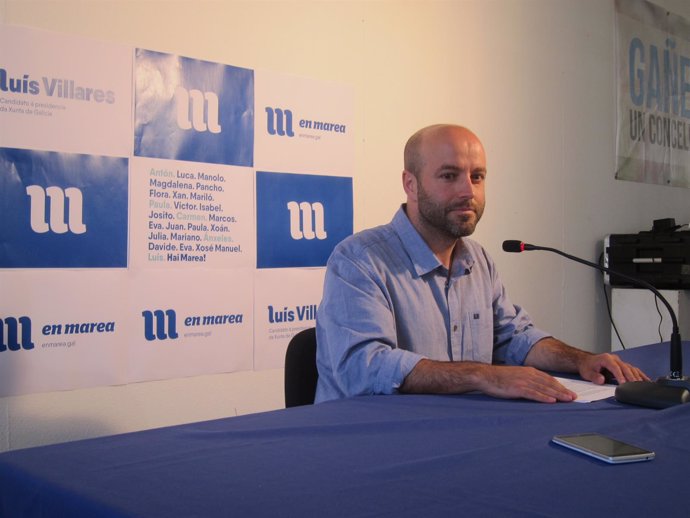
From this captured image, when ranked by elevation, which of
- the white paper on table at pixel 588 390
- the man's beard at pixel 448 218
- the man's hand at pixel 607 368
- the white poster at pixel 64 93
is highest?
the white poster at pixel 64 93

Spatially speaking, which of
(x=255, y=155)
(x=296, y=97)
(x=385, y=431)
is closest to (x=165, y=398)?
(x=255, y=155)

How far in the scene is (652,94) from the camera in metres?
4.40

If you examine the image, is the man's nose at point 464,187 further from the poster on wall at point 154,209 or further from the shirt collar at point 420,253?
the poster on wall at point 154,209

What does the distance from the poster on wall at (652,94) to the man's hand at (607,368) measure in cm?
287

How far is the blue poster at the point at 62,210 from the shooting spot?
1.98 m

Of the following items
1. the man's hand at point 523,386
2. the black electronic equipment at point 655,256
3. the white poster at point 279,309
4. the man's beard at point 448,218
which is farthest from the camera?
the black electronic equipment at point 655,256

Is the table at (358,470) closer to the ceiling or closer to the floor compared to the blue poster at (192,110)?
closer to the floor

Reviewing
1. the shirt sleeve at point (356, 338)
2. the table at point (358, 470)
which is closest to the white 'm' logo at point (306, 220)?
the shirt sleeve at point (356, 338)

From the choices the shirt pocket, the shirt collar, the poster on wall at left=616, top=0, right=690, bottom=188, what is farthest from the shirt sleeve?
the poster on wall at left=616, top=0, right=690, bottom=188

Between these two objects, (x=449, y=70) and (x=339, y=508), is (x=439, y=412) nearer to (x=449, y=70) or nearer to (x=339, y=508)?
(x=339, y=508)

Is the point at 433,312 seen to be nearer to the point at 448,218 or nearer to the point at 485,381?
the point at 448,218

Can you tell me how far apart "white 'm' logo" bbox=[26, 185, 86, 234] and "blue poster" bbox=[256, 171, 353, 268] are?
658 mm

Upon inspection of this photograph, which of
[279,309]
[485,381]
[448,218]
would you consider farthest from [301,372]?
[279,309]

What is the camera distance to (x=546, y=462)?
35.5 inches
